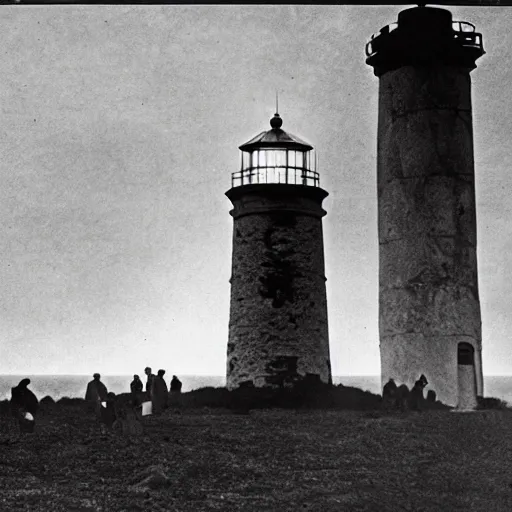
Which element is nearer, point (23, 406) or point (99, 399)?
point (23, 406)

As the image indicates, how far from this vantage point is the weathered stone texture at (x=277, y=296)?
28.8m

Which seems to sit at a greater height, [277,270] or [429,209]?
[429,209]

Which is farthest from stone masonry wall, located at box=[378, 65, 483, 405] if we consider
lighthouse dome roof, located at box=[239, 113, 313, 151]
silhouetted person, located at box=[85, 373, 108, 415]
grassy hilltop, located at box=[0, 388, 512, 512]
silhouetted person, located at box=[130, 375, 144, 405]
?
silhouetted person, located at box=[85, 373, 108, 415]

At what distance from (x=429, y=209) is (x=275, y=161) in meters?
4.28

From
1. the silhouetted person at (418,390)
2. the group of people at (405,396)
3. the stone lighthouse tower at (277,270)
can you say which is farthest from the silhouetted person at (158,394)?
the silhouetted person at (418,390)

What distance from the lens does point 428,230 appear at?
Answer: 28.7 metres

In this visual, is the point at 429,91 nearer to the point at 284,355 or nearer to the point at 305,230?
the point at 305,230

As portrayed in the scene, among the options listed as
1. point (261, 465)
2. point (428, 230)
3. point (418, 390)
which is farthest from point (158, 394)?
point (428, 230)

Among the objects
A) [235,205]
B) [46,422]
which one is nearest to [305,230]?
[235,205]

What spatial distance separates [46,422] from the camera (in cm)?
2222

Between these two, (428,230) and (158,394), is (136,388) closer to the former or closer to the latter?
(158,394)

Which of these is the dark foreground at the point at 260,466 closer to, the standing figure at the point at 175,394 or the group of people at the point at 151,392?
the group of people at the point at 151,392

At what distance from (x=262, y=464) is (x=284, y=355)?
33.2ft

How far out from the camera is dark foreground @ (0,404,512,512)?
649 inches
